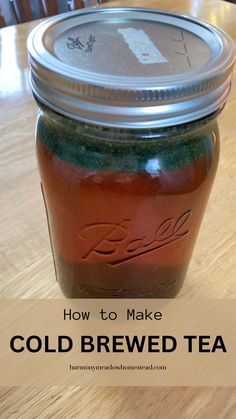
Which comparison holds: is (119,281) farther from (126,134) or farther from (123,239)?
(126,134)

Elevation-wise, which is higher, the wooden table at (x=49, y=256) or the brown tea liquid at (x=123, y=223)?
the brown tea liquid at (x=123, y=223)

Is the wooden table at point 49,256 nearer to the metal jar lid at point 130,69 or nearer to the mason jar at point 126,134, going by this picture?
the mason jar at point 126,134

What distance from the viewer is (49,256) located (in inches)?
19.4

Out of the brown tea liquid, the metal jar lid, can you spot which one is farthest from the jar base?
the metal jar lid

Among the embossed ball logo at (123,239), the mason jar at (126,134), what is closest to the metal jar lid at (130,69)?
the mason jar at (126,134)

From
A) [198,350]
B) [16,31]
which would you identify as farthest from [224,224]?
[16,31]

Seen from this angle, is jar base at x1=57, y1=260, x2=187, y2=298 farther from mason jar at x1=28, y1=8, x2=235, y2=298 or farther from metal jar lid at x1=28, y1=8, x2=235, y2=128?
metal jar lid at x1=28, y1=8, x2=235, y2=128

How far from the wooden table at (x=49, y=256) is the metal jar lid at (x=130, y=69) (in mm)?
214

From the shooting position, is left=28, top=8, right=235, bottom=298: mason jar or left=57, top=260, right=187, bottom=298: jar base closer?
left=28, top=8, right=235, bottom=298: mason jar

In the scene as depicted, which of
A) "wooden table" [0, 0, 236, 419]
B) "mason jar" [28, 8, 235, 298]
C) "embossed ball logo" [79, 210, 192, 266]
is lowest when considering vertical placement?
"wooden table" [0, 0, 236, 419]

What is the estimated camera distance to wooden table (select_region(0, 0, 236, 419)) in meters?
0.37

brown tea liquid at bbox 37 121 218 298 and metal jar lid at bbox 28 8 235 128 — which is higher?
metal jar lid at bbox 28 8 235 128

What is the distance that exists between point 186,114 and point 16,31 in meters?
0.71

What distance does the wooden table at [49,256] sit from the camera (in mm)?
375
